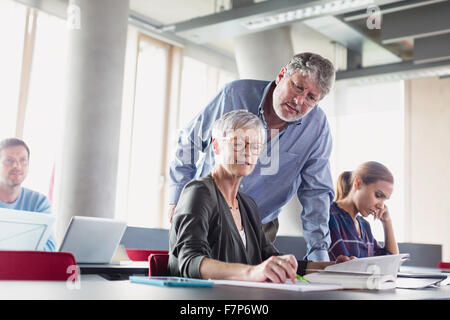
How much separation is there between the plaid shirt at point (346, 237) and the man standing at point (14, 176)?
5.55 feet

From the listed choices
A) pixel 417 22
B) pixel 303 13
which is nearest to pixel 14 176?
pixel 303 13

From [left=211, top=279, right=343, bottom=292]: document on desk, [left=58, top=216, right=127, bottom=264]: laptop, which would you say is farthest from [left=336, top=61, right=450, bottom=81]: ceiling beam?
[left=211, top=279, right=343, bottom=292]: document on desk

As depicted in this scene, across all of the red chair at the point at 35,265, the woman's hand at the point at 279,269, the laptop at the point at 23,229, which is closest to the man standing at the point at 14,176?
the laptop at the point at 23,229

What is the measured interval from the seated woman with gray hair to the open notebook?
0.09 m

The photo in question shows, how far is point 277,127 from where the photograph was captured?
7.09ft

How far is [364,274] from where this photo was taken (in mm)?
Answer: 1182

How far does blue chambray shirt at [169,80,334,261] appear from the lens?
2162 millimetres

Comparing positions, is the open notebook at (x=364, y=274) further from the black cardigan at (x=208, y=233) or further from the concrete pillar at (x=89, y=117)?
the concrete pillar at (x=89, y=117)

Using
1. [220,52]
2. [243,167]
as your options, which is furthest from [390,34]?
[243,167]

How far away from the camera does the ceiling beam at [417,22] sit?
5.04 metres

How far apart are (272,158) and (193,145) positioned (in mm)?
329

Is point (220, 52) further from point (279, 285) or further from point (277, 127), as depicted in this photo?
point (279, 285)

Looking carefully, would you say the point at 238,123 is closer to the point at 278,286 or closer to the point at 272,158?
the point at 278,286

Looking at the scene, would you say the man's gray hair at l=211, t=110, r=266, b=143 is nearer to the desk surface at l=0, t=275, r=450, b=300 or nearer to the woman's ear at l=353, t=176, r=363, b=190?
the desk surface at l=0, t=275, r=450, b=300
